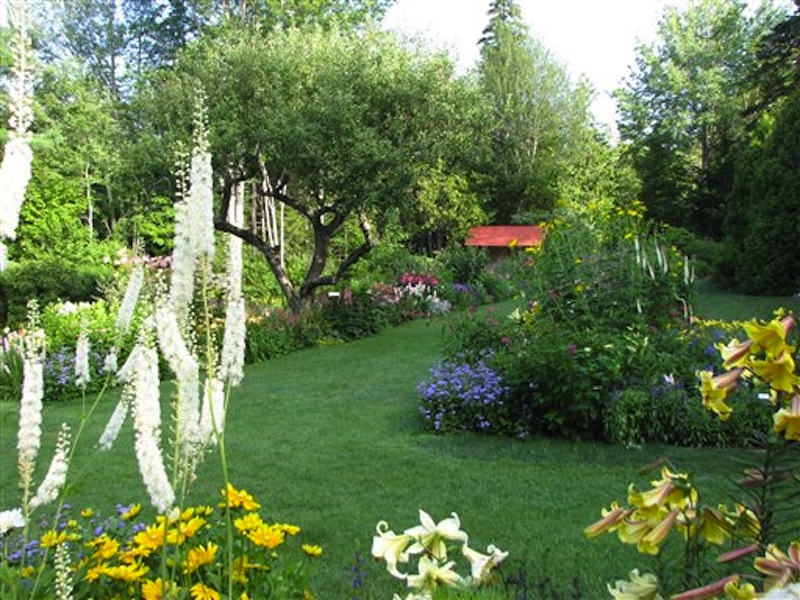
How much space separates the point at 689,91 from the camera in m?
29.6

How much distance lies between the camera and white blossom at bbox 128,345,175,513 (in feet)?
4.03

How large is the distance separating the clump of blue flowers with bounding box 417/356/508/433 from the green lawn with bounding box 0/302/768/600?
7.6 inches

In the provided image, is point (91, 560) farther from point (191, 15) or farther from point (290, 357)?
point (191, 15)

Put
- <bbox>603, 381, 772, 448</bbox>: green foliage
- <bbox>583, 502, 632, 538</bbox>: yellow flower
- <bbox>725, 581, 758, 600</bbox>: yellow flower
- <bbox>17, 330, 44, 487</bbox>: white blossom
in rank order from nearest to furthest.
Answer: <bbox>725, 581, 758, 600</bbox>: yellow flower, <bbox>583, 502, 632, 538</bbox>: yellow flower, <bbox>17, 330, 44, 487</bbox>: white blossom, <bbox>603, 381, 772, 448</bbox>: green foliage

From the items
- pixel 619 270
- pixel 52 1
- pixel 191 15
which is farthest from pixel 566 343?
pixel 52 1

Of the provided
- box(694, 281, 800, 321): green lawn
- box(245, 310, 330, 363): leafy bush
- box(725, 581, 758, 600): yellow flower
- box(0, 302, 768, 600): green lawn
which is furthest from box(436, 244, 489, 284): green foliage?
box(725, 581, 758, 600): yellow flower

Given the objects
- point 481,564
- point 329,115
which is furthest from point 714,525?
point 329,115

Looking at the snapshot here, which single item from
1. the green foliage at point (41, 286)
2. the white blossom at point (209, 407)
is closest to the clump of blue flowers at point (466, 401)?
the white blossom at point (209, 407)

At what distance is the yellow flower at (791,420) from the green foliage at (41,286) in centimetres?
1171

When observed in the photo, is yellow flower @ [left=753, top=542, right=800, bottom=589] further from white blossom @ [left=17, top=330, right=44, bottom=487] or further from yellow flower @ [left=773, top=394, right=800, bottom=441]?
white blossom @ [left=17, top=330, right=44, bottom=487]

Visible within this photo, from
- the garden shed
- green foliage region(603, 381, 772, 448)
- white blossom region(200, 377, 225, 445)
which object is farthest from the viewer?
the garden shed

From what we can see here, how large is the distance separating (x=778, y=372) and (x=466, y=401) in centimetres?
496

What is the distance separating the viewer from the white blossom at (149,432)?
4.03 feet

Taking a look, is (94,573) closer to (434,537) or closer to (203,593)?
(203,593)
